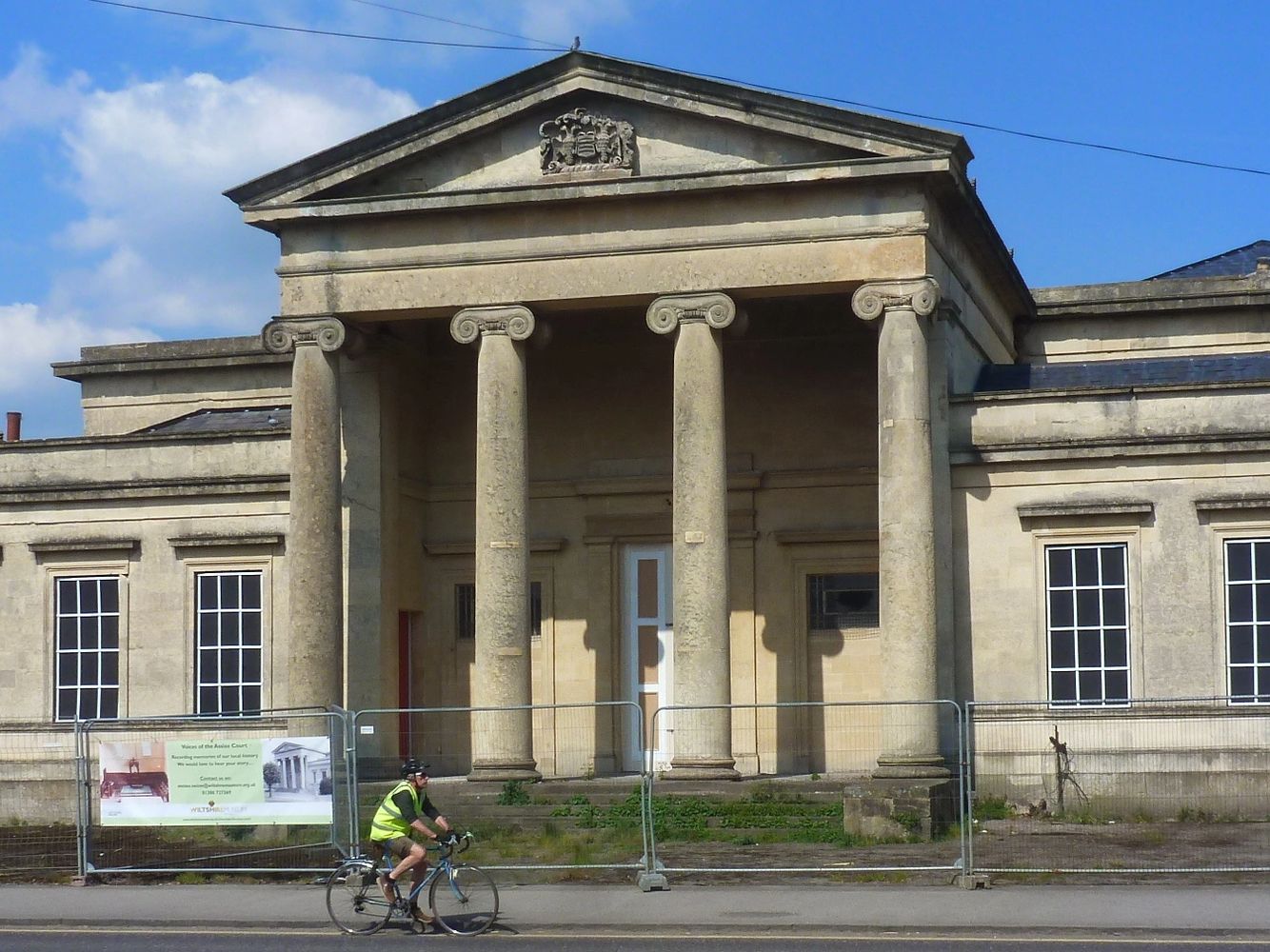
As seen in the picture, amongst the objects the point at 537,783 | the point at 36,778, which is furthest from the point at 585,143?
the point at 36,778

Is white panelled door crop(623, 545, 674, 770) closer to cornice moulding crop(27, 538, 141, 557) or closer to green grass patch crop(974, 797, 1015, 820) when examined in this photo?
green grass patch crop(974, 797, 1015, 820)

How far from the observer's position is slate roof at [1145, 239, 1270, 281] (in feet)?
119

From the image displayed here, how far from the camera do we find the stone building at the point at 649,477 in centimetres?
2419

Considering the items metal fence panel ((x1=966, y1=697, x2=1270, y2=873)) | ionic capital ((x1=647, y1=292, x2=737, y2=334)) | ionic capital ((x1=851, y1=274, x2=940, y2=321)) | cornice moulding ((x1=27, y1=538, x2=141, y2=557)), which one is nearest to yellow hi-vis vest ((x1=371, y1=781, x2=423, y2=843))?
metal fence panel ((x1=966, y1=697, x2=1270, y2=873))

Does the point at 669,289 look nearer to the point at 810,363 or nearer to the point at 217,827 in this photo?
the point at 810,363

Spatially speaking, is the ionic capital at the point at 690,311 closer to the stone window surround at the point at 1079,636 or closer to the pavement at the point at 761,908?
the stone window surround at the point at 1079,636

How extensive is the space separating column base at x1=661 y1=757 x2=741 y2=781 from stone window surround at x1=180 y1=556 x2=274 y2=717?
7035 mm

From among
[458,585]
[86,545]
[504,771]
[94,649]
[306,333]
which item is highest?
[306,333]

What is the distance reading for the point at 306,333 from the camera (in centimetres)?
2588

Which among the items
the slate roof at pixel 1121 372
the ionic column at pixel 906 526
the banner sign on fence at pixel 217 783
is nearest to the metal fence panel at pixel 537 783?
the banner sign on fence at pixel 217 783

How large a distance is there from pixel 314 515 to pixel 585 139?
630 centimetres

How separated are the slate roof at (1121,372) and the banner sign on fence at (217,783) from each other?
11808 mm

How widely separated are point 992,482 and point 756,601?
14.1 ft

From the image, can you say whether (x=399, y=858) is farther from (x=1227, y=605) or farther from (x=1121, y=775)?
(x=1227, y=605)
